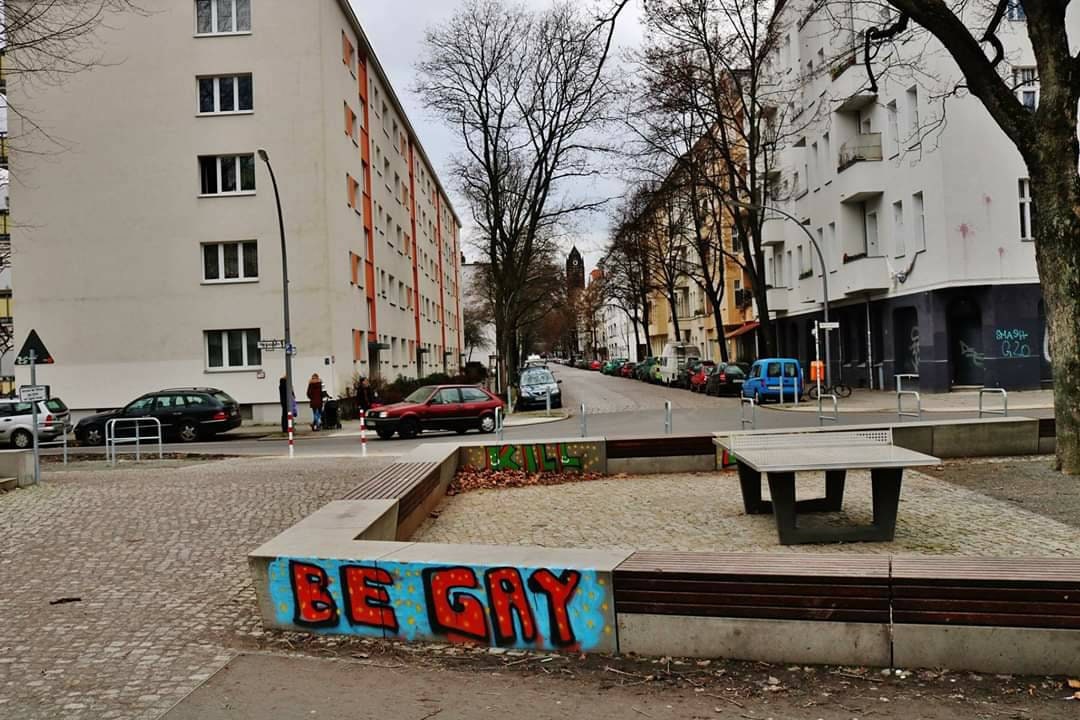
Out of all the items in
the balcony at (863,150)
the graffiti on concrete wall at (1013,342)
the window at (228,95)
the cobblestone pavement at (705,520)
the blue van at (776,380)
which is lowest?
the cobblestone pavement at (705,520)

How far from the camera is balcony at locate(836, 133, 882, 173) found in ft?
115

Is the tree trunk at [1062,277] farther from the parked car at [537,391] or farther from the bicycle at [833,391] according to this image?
the parked car at [537,391]

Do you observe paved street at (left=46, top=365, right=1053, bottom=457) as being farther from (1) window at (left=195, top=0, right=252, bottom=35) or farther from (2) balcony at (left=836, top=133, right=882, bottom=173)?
(1) window at (left=195, top=0, right=252, bottom=35)

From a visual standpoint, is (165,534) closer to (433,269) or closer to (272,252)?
(272,252)

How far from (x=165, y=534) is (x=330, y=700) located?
5144 millimetres

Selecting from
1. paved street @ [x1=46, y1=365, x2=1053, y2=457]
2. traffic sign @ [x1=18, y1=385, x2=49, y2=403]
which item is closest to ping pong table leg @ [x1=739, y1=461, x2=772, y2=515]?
paved street @ [x1=46, y1=365, x2=1053, y2=457]

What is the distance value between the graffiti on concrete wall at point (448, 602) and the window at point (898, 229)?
31033 mm

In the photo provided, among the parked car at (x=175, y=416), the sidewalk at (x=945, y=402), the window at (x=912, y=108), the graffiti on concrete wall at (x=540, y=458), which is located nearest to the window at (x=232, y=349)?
the parked car at (x=175, y=416)

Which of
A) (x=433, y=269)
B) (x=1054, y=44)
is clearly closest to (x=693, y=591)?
(x=1054, y=44)

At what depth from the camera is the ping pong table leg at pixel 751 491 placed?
31.7ft

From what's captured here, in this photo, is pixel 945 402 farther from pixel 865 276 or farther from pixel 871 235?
pixel 871 235

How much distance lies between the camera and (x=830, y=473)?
9.20 meters

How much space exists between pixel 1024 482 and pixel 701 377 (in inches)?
1297

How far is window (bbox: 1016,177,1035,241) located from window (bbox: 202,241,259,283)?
25007 mm
